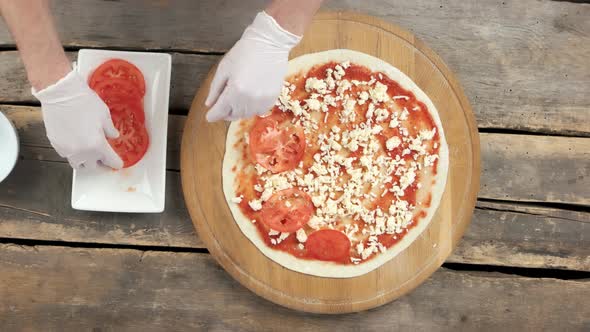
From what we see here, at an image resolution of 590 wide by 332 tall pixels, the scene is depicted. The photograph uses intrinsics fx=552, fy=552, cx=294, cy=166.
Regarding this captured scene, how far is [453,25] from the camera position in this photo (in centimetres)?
205

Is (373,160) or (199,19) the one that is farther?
(199,19)

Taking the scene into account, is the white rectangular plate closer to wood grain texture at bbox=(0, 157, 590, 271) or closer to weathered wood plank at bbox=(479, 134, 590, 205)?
wood grain texture at bbox=(0, 157, 590, 271)

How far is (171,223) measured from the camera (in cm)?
196

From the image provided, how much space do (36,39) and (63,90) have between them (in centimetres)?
16

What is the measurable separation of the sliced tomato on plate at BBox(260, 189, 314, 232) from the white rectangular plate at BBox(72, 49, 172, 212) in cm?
35

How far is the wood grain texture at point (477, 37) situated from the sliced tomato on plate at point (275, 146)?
356 mm

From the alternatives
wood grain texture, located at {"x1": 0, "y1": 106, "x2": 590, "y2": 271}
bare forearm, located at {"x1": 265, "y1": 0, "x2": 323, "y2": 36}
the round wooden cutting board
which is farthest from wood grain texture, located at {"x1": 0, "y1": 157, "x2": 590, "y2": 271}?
bare forearm, located at {"x1": 265, "y1": 0, "x2": 323, "y2": 36}

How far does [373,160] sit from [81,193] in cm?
97

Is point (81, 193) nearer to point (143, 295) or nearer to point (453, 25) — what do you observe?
point (143, 295)

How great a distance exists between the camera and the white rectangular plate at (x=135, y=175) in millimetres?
1797

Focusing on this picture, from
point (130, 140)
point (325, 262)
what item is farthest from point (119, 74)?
point (325, 262)

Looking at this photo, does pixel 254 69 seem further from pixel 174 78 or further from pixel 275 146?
pixel 174 78

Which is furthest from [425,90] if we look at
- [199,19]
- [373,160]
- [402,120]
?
[199,19]

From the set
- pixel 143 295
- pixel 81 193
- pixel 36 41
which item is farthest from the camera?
pixel 143 295
